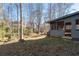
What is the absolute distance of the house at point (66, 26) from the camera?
14.9 m

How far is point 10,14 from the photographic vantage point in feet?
63.7

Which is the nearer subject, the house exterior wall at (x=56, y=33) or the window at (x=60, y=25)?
the house exterior wall at (x=56, y=33)

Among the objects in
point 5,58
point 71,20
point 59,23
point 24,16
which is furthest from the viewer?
point 24,16

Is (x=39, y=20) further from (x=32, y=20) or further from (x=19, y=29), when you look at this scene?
(x=19, y=29)

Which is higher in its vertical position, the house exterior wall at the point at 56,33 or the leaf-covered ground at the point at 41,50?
the house exterior wall at the point at 56,33

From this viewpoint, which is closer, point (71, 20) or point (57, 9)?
point (71, 20)

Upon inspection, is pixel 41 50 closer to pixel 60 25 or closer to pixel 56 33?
pixel 56 33

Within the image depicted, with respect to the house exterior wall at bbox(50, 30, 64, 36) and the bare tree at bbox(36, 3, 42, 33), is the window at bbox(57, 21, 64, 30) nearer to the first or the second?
the house exterior wall at bbox(50, 30, 64, 36)

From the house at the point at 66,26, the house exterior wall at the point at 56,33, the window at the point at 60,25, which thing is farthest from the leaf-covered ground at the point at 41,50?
the window at the point at 60,25

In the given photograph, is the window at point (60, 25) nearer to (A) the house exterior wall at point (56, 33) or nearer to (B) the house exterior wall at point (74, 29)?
(A) the house exterior wall at point (56, 33)

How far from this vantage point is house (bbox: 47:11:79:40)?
14938 mm

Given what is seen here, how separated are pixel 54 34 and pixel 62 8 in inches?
186

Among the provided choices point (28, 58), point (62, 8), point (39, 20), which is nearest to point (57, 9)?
point (62, 8)

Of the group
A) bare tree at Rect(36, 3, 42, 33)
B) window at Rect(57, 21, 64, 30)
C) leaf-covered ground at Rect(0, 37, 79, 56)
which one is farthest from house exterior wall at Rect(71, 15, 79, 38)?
bare tree at Rect(36, 3, 42, 33)
